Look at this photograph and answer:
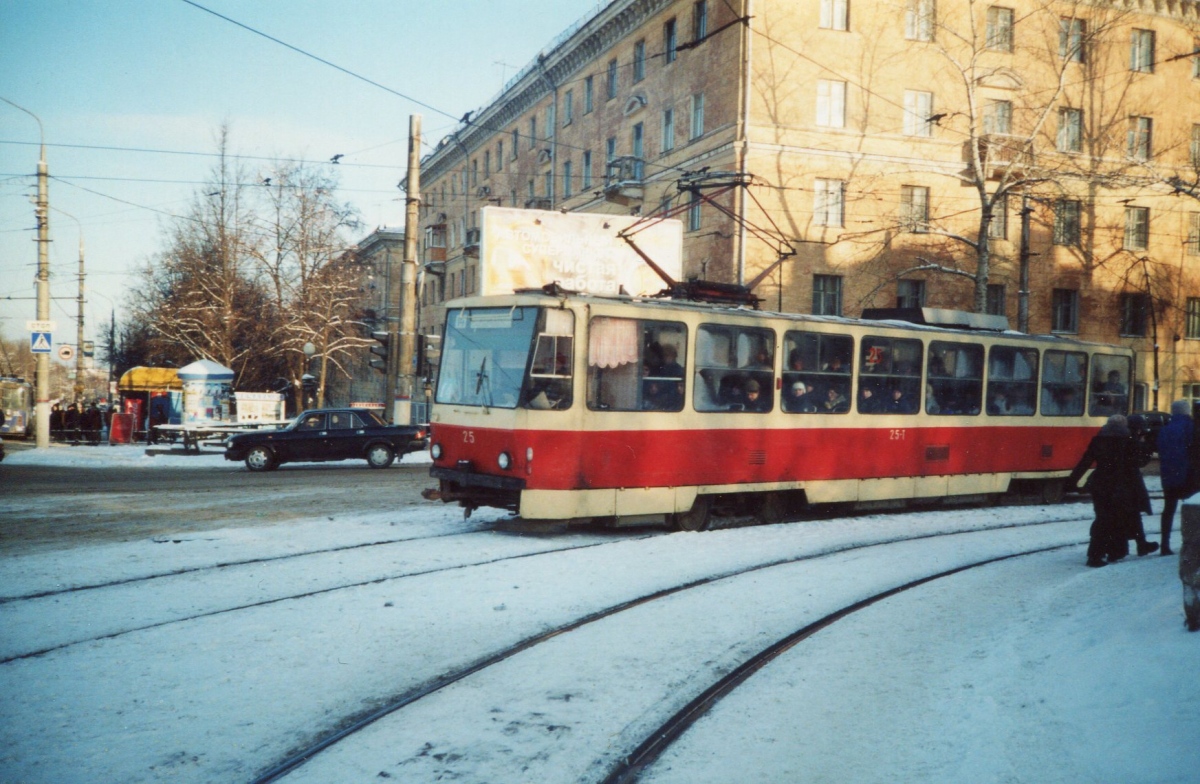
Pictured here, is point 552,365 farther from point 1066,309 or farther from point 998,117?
point 1066,309

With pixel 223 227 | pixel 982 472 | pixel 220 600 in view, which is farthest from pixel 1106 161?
pixel 220 600

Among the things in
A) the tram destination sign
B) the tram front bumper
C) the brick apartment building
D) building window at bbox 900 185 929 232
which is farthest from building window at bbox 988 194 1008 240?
the tram front bumper

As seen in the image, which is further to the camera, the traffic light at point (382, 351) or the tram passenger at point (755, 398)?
the traffic light at point (382, 351)

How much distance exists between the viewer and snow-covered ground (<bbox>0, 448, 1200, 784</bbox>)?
455 cm

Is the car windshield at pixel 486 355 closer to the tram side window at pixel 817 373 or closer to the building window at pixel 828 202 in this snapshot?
the tram side window at pixel 817 373

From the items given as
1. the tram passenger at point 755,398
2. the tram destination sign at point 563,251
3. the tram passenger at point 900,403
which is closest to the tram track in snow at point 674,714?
the tram passenger at point 755,398

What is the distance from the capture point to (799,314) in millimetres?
13320

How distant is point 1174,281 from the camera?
37.3 m

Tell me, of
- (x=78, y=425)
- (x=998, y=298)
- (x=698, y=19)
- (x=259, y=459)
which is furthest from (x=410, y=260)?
(x=998, y=298)

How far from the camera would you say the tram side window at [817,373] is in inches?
521

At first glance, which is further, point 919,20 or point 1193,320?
point 1193,320

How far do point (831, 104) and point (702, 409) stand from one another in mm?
22821

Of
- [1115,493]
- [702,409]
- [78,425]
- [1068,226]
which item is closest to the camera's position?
[1115,493]

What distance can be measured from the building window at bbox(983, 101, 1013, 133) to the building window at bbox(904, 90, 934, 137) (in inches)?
97.4
